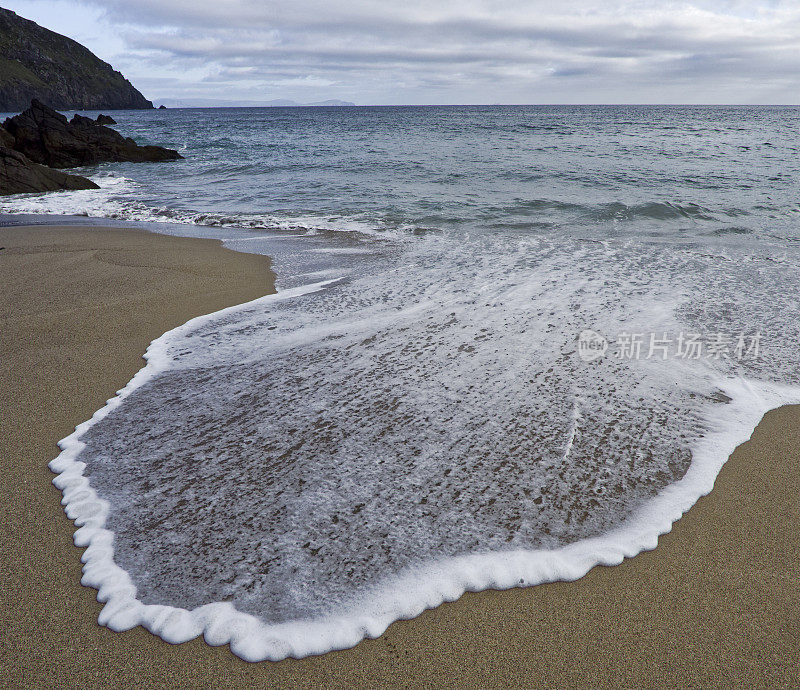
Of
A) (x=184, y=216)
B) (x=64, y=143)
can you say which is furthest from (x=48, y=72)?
(x=184, y=216)

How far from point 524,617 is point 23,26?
13119 centimetres

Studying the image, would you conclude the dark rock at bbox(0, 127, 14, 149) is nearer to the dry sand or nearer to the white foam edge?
the dry sand

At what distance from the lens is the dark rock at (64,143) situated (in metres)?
18.8

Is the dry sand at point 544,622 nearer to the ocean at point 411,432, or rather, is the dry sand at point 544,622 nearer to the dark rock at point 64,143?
the ocean at point 411,432

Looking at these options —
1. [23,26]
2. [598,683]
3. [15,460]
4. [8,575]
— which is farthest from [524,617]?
[23,26]

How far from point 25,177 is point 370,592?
14.8m

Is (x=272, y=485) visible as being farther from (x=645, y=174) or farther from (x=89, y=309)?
(x=645, y=174)

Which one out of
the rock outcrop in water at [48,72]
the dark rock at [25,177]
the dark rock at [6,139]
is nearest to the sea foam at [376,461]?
the dark rock at [25,177]

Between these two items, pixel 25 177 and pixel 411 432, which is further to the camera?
pixel 25 177

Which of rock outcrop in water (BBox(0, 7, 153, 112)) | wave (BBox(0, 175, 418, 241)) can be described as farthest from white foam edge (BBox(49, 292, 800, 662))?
rock outcrop in water (BBox(0, 7, 153, 112))

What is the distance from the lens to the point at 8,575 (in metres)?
1.81

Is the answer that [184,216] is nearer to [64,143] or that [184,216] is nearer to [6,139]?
[6,139]

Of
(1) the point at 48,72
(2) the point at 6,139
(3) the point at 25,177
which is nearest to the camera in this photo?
(3) the point at 25,177

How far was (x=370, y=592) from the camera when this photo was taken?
1753mm
